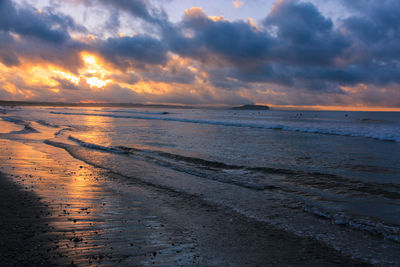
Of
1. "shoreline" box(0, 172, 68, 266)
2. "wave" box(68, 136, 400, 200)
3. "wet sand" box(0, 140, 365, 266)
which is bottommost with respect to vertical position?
"wave" box(68, 136, 400, 200)

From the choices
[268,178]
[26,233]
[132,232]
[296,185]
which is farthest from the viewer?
[268,178]

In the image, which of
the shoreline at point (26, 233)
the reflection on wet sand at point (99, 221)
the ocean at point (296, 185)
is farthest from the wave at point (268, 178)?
the shoreline at point (26, 233)

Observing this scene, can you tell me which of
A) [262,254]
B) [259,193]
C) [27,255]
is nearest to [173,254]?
[262,254]

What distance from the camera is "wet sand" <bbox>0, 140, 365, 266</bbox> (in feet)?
12.6

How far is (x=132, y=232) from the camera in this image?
4.75 m

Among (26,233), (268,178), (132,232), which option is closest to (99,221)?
(132,232)

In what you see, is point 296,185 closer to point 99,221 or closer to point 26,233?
point 99,221

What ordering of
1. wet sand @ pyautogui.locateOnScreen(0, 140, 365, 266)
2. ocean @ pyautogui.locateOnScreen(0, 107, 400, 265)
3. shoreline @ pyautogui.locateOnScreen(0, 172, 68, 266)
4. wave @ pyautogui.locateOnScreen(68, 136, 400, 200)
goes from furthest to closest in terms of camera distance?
wave @ pyautogui.locateOnScreen(68, 136, 400, 200) < ocean @ pyautogui.locateOnScreen(0, 107, 400, 265) < wet sand @ pyautogui.locateOnScreen(0, 140, 365, 266) < shoreline @ pyautogui.locateOnScreen(0, 172, 68, 266)

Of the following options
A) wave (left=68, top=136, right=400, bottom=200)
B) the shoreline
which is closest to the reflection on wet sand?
the shoreline

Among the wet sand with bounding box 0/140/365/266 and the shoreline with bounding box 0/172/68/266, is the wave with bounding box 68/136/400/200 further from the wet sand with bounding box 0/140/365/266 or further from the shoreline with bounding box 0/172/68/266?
the shoreline with bounding box 0/172/68/266

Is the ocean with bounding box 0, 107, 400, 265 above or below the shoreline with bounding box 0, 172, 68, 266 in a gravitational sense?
below

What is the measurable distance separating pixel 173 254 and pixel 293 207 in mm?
3773

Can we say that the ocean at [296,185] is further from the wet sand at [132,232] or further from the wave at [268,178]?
the wet sand at [132,232]

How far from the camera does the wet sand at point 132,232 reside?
385 centimetres
